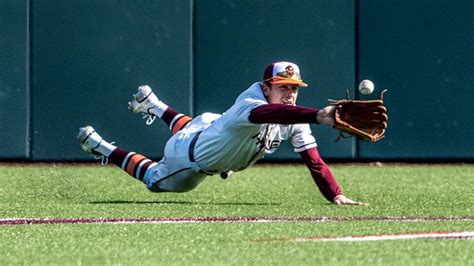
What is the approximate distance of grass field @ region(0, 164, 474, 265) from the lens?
19.2 ft

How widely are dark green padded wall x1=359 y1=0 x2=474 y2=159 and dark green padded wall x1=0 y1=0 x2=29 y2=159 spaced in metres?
3.45

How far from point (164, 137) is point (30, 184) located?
269 cm

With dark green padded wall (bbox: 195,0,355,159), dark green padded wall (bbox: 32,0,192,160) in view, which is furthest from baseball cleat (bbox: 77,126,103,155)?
dark green padded wall (bbox: 195,0,355,159)

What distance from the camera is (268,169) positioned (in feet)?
42.8

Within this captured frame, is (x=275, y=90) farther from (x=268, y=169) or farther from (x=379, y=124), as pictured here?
(x=268, y=169)

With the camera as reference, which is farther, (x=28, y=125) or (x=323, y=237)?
(x=28, y=125)

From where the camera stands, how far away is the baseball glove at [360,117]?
7363mm

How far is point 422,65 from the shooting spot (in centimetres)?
1330

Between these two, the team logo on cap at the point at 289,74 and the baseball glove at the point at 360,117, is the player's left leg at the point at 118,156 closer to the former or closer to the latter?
the team logo on cap at the point at 289,74

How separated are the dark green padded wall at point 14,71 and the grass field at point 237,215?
0.47 meters

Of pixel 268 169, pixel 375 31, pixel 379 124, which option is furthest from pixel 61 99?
pixel 379 124

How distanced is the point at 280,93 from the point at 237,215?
0.91m

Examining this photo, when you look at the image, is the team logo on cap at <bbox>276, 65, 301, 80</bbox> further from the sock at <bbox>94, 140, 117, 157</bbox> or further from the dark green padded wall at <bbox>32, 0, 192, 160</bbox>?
the dark green padded wall at <bbox>32, 0, 192, 160</bbox>

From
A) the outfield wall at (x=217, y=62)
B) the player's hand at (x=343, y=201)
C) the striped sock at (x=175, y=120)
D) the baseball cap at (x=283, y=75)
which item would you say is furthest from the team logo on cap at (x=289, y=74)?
the outfield wall at (x=217, y=62)
